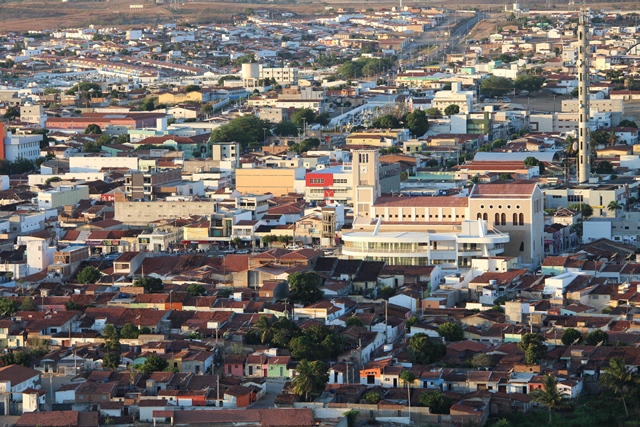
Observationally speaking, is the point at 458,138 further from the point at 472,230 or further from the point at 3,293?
the point at 3,293

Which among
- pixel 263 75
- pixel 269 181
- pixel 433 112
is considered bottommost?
pixel 263 75

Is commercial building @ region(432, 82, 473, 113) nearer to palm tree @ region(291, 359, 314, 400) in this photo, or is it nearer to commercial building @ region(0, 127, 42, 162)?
commercial building @ region(0, 127, 42, 162)

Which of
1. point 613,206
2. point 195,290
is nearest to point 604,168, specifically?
point 613,206

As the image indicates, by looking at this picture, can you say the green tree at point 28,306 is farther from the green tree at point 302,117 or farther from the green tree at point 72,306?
the green tree at point 302,117

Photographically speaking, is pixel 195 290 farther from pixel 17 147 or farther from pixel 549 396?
pixel 17 147

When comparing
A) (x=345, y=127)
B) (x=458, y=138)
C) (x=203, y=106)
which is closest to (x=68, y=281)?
(x=458, y=138)

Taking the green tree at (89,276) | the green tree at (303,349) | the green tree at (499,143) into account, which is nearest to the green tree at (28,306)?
the green tree at (89,276)

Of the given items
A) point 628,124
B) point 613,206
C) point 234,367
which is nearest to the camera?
point 234,367
